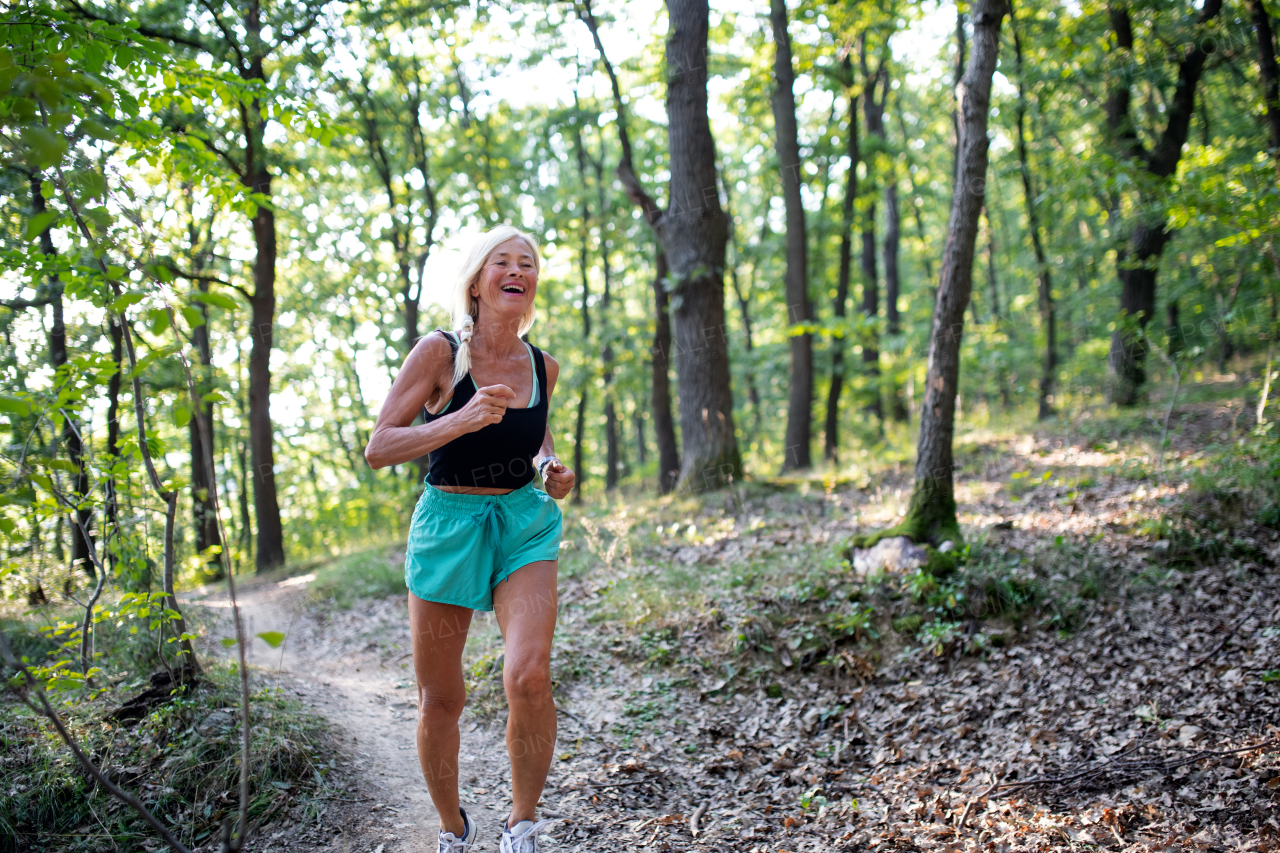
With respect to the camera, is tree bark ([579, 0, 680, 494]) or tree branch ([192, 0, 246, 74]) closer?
tree branch ([192, 0, 246, 74])

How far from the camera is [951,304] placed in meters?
5.46

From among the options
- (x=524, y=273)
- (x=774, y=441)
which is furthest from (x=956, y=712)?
(x=774, y=441)

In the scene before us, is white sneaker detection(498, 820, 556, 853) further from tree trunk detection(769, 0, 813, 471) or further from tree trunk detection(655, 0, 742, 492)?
tree trunk detection(769, 0, 813, 471)

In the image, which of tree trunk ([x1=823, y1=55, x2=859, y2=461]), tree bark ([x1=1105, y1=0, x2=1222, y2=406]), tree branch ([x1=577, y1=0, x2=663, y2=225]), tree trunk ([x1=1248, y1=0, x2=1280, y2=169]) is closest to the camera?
tree trunk ([x1=1248, y1=0, x2=1280, y2=169])

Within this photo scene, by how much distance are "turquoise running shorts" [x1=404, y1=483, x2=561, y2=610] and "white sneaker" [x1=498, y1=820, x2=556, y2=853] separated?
79cm

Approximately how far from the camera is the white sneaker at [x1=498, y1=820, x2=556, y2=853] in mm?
2561

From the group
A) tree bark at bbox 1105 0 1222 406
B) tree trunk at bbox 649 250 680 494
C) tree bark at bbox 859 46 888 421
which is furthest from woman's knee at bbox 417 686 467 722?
tree bark at bbox 859 46 888 421

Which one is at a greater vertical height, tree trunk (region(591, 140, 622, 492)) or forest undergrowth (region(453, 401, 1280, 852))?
tree trunk (region(591, 140, 622, 492))

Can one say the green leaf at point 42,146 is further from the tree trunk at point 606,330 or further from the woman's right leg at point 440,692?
the tree trunk at point 606,330

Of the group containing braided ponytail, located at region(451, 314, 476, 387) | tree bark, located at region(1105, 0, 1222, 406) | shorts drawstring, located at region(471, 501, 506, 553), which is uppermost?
tree bark, located at region(1105, 0, 1222, 406)

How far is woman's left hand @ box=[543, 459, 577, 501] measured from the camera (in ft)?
9.22

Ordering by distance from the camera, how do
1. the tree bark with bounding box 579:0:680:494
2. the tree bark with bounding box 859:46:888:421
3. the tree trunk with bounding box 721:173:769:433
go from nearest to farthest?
the tree bark with bounding box 579:0:680:494 → the tree bark with bounding box 859:46:888:421 → the tree trunk with bounding box 721:173:769:433

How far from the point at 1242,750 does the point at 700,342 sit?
632cm

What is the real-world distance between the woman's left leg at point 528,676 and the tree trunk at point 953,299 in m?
3.71
